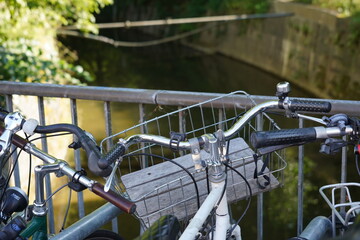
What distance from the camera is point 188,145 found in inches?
73.4

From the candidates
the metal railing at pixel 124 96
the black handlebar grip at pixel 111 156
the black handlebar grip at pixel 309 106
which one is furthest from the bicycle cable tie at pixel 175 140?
the metal railing at pixel 124 96

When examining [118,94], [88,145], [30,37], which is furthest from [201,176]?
[30,37]

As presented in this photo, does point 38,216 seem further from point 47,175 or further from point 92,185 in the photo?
point 47,175

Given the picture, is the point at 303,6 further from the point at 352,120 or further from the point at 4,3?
the point at 352,120

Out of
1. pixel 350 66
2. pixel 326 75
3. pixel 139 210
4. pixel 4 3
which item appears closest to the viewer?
pixel 139 210

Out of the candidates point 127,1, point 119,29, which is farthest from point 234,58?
point 127,1

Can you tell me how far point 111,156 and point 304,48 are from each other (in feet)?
49.5

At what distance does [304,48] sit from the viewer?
16.3 meters

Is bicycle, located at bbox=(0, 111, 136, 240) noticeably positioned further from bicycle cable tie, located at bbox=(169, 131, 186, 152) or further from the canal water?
the canal water

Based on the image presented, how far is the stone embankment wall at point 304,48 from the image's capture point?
1415cm

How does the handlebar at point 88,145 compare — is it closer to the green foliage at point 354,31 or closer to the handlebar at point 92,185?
the handlebar at point 92,185

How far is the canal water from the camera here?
26.0ft

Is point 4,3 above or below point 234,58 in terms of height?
above

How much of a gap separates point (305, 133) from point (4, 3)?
645 centimetres
